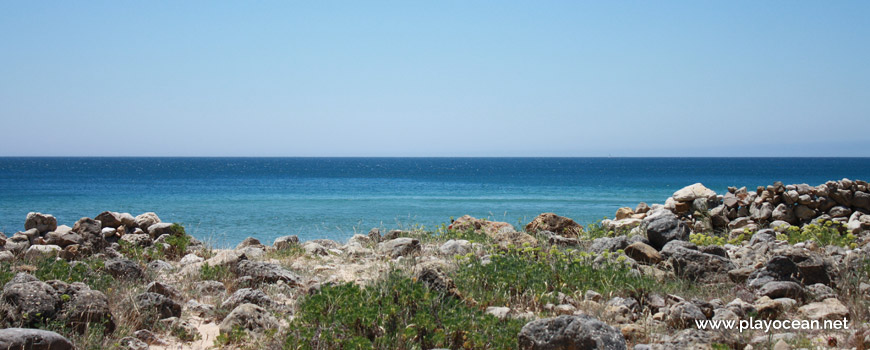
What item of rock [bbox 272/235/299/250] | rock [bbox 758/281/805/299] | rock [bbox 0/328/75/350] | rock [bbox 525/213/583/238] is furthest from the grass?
rock [bbox 525/213/583/238]

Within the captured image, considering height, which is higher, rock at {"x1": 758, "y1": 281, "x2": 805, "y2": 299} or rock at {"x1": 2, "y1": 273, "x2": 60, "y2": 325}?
rock at {"x1": 2, "y1": 273, "x2": 60, "y2": 325}

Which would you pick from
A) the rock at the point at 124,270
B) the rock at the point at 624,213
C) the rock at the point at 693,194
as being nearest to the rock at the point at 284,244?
the rock at the point at 124,270

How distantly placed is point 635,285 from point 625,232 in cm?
558

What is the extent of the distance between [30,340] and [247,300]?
198cm

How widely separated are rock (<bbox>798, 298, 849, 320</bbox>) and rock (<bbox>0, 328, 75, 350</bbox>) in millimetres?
6209

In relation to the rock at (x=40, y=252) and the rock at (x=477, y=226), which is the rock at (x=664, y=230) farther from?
the rock at (x=40, y=252)

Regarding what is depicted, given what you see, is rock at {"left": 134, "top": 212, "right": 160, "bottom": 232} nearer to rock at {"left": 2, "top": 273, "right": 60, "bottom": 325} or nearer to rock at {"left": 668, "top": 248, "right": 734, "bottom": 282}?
rock at {"left": 2, "top": 273, "right": 60, "bottom": 325}

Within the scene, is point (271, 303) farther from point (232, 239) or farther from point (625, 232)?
point (232, 239)

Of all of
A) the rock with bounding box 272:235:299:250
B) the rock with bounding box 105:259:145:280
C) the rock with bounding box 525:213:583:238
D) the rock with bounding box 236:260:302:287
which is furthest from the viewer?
the rock with bounding box 525:213:583:238

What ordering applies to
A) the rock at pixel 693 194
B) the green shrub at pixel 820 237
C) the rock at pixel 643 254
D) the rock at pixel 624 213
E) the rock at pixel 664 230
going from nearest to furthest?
the rock at pixel 643 254 → the rock at pixel 664 230 → the green shrub at pixel 820 237 → the rock at pixel 693 194 → the rock at pixel 624 213

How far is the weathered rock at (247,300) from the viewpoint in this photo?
5.54 m

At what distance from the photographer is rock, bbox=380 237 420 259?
28.2 ft

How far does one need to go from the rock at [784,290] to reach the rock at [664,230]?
2964mm

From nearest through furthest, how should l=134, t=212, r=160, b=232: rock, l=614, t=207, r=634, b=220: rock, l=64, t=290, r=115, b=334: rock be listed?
l=64, t=290, r=115, b=334: rock, l=134, t=212, r=160, b=232: rock, l=614, t=207, r=634, b=220: rock
